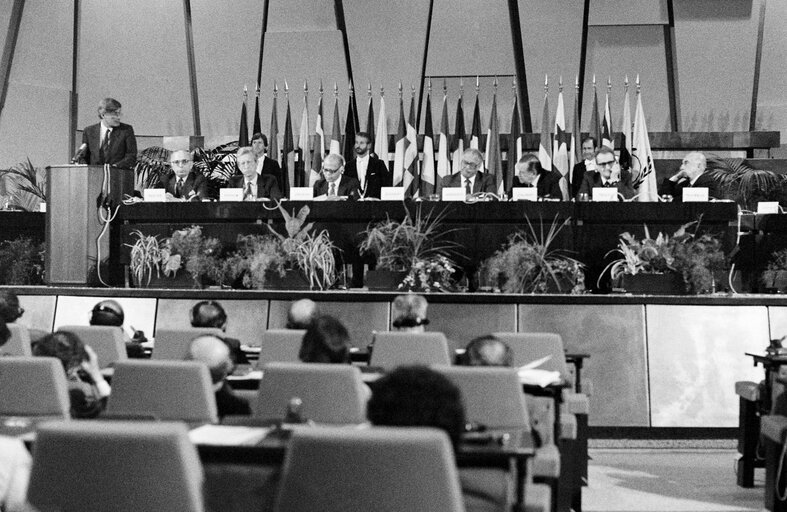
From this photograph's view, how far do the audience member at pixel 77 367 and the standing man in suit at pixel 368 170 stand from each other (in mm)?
6521

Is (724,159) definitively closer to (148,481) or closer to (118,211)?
(118,211)

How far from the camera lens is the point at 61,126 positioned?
14.9 meters

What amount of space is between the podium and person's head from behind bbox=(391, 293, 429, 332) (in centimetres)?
430

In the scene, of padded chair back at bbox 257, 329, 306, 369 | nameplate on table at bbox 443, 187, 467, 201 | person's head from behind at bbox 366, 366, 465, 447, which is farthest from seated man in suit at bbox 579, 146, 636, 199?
person's head from behind at bbox 366, 366, 465, 447

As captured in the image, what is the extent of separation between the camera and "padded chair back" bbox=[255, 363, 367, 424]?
10.5 ft

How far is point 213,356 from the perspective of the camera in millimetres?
3621

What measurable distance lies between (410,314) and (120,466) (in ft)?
11.2

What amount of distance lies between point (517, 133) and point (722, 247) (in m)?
3.47

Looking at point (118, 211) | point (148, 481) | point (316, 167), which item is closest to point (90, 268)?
point (118, 211)

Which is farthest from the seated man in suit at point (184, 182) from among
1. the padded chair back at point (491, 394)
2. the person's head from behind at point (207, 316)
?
the padded chair back at point (491, 394)

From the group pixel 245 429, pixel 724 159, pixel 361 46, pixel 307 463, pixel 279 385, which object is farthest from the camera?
pixel 361 46

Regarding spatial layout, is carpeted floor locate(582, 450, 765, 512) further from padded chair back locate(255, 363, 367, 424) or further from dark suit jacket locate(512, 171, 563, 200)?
dark suit jacket locate(512, 171, 563, 200)

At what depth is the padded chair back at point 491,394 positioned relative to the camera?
10.6 ft

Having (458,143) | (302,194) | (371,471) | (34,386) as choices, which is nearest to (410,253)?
(302,194)
